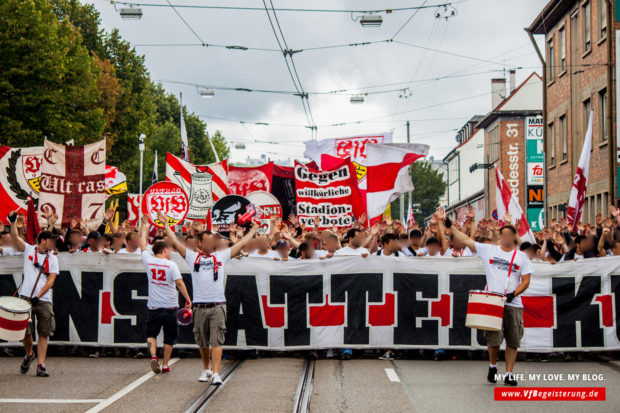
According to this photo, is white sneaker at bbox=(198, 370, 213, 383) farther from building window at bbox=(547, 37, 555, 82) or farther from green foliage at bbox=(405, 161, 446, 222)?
green foliage at bbox=(405, 161, 446, 222)

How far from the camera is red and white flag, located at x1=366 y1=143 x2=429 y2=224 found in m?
19.3

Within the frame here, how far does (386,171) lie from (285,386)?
34.4ft

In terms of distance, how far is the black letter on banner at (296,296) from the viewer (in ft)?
41.4

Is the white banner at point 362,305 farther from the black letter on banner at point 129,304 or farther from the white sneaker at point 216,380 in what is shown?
the white sneaker at point 216,380

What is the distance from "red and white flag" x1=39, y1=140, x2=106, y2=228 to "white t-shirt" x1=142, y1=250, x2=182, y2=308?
471 cm

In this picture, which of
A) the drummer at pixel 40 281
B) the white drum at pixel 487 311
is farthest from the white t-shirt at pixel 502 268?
the drummer at pixel 40 281

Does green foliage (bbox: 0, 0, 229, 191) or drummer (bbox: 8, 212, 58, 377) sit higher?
green foliage (bbox: 0, 0, 229, 191)

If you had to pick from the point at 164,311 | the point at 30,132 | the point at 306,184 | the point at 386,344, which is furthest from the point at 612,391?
the point at 30,132

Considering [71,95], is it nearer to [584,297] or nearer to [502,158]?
[584,297]

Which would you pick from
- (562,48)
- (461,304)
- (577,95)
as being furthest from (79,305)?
(562,48)

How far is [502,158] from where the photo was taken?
64.4 metres

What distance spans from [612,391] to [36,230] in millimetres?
8330

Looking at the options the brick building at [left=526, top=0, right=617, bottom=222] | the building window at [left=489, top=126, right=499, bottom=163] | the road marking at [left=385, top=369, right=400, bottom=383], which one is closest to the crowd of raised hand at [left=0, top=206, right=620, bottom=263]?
the road marking at [left=385, top=369, right=400, bottom=383]

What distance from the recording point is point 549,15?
3581cm
